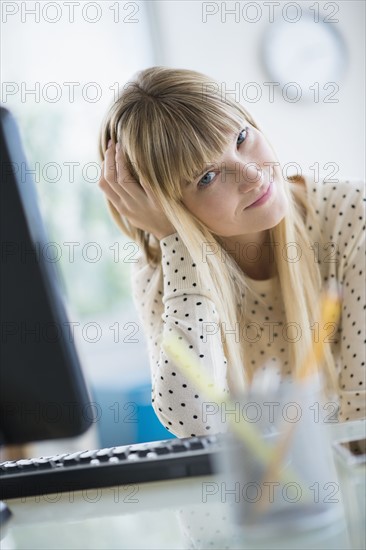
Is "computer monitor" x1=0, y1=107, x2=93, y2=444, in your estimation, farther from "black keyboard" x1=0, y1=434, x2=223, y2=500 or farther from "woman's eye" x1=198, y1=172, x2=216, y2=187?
"woman's eye" x1=198, y1=172, x2=216, y2=187

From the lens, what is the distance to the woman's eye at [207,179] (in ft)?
2.56

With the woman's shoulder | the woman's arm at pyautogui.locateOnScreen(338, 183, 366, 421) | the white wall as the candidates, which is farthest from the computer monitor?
the white wall

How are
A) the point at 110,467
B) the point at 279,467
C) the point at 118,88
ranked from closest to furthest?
1. the point at 279,467
2. the point at 110,467
3. the point at 118,88

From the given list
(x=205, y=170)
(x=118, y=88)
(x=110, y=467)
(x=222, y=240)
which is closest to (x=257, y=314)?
(x=222, y=240)

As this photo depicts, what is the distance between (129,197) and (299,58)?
4.11ft

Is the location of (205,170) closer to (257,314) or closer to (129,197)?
(129,197)

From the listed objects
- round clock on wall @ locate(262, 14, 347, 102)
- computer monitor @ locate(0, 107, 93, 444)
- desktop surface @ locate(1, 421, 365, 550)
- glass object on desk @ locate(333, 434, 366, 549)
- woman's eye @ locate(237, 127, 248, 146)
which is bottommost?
desktop surface @ locate(1, 421, 365, 550)

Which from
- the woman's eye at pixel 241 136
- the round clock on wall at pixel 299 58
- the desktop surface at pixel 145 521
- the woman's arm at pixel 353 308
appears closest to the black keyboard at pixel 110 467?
the desktop surface at pixel 145 521

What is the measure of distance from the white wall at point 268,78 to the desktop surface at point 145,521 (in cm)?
135

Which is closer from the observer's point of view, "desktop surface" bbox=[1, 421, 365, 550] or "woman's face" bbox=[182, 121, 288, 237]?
"desktop surface" bbox=[1, 421, 365, 550]

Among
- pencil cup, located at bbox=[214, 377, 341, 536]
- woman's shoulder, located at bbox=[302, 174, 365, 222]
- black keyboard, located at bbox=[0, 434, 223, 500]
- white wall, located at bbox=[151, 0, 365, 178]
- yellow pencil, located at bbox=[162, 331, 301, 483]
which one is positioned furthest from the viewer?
white wall, located at bbox=[151, 0, 365, 178]

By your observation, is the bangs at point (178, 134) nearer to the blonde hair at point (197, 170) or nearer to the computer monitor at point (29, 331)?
the blonde hair at point (197, 170)

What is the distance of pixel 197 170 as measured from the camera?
766 mm

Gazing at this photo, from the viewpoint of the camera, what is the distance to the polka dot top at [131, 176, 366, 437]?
2.50 feet
